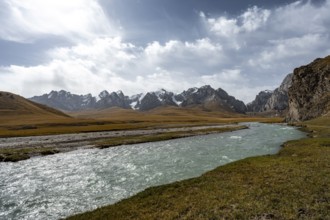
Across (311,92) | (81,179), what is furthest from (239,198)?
(311,92)

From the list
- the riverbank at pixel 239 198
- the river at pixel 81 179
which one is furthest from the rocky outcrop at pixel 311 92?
the riverbank at pixel 239 198

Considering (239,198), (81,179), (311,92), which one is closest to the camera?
(239,198)

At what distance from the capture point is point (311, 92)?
6929 inches

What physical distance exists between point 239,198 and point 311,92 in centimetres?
17833

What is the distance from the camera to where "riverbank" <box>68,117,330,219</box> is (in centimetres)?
2034

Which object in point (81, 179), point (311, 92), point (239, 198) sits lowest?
point (81, 179)

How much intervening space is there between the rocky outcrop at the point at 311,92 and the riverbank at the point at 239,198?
133m

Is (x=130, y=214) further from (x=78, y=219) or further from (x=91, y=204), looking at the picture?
(x=91, y=204)

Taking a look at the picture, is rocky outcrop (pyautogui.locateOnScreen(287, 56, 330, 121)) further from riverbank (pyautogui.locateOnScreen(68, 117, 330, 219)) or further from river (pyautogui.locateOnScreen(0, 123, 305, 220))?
riverbank (pyautogui.locateOnScreen(68, 117, 330, 219))

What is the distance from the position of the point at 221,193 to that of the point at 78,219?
1282cm

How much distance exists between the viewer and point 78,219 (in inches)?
880

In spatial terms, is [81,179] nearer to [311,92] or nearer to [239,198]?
[239,198]

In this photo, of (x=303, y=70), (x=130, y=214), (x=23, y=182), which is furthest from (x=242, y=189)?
(x=303, y=70)

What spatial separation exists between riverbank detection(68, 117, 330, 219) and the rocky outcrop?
133482 millimetres
